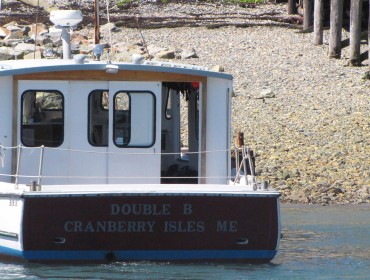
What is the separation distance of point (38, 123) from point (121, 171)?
111cm

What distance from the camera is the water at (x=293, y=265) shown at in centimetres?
1421

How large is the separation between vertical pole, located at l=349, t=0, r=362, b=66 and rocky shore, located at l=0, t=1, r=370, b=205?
12.7 inches

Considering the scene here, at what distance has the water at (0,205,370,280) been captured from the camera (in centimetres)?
1421

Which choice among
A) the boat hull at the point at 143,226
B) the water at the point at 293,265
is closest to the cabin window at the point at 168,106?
the water at the point at 293,265

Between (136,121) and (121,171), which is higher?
(136,121)

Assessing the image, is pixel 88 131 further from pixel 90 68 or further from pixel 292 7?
pixel 292 7

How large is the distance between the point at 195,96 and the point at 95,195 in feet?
8.95

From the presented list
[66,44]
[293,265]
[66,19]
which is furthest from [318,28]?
[293,265]

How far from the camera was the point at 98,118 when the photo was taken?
1511 centimetres

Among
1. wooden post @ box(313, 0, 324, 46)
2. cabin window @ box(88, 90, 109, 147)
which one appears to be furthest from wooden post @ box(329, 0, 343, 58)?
cabin window @ box(88, 90, 109, 147)

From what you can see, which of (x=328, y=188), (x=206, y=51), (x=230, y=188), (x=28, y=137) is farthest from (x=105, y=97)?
(x=206, y=51)

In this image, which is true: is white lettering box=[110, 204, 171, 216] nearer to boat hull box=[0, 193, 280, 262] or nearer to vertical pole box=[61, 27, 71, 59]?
boat hull box=[0, 193, 280, 262]

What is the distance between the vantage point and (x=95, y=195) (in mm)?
13898

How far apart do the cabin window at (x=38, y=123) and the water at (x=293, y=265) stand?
1.47m
